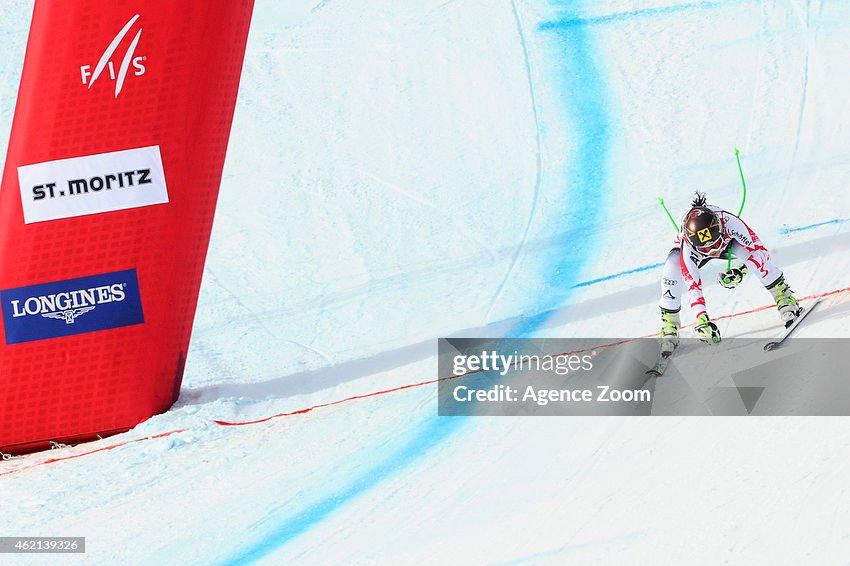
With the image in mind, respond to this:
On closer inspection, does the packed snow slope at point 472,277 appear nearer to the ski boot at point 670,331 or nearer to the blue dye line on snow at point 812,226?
the blue dye line on snow at point 812,226

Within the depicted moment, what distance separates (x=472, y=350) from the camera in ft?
18.9

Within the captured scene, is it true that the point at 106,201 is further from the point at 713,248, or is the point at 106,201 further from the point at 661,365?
the point at 713,248

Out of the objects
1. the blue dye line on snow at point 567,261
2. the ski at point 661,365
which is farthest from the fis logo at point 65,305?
the ski at point 661,365

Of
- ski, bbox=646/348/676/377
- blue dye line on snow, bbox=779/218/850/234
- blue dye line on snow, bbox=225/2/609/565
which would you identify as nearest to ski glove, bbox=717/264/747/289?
ski, bbox=646/348/676/377

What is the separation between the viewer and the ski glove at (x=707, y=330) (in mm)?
4906

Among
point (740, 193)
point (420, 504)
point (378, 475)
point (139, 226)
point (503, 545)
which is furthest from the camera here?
point (740, 193)

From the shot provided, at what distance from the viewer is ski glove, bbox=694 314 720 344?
4906 millimetres

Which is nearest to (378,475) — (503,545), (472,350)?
(503,545)

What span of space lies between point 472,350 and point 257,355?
1214mm

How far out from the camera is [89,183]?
511cm

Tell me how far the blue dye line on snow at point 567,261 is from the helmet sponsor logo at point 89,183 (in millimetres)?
1712

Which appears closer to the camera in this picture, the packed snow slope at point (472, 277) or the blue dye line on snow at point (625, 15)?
the packed snow slope at point (472, 277)

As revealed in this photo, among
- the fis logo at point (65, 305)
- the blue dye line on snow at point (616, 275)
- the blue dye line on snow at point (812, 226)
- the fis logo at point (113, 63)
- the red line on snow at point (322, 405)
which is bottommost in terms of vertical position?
the red line on snow at point (322, 405)

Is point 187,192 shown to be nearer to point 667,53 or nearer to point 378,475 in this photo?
point 378,475
